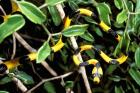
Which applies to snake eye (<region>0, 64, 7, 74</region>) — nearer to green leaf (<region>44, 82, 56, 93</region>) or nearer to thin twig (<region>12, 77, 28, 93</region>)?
thin twig (<region>12, 77, 28, 93</region>)

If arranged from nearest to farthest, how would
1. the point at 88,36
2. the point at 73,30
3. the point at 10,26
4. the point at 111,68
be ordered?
the point at 10,26 → the point at 73,30 → the point at 88,36 → the point at 111,68

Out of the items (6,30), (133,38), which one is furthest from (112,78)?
(6,30)

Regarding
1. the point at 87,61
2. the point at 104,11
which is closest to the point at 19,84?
the point at 87,61

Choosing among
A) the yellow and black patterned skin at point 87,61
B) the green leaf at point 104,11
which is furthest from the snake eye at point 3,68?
the green leaf at point 104,11

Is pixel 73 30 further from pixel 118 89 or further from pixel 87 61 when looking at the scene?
pixel 118 89

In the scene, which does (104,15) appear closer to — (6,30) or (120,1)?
(120,1)

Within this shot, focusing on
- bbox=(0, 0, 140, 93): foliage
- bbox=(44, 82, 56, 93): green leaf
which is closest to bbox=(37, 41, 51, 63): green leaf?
bbox=(0, 0, 140, 93): foliage

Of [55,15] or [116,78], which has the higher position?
A: [55,15]
